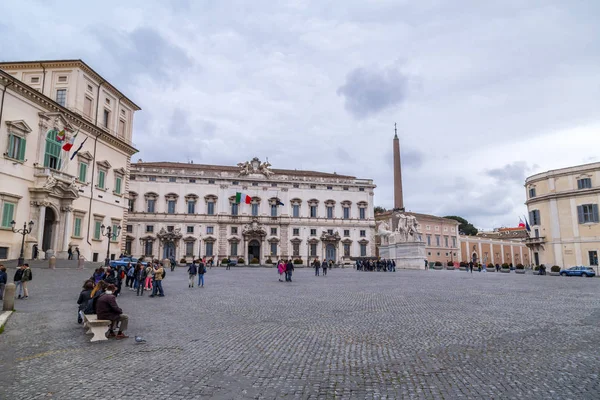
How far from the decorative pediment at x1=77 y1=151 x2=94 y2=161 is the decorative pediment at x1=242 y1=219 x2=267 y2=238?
A: 89.4ft

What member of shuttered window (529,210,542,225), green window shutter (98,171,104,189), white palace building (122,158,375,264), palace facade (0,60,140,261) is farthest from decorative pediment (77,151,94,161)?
shuttered window (529,210,542,225)

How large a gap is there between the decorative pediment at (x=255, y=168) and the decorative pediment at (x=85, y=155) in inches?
1112

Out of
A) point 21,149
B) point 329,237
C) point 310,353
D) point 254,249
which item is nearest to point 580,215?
point 329,237

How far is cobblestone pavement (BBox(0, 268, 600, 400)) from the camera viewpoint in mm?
5098

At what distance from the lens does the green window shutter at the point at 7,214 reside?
2328cm

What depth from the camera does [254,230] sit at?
55.7m

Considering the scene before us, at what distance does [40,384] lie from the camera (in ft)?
17.6

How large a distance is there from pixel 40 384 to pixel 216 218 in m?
51.5

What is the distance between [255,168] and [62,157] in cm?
3249

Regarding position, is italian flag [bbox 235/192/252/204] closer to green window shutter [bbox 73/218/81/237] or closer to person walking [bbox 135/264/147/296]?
green window shutter [bbox 73/218/81/237]

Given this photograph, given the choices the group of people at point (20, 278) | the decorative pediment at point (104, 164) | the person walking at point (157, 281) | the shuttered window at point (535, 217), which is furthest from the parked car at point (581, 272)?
the decorative pediment at point (104, 164)

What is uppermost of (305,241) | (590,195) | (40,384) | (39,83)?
(39,83)

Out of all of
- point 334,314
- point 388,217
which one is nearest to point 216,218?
point 388,217

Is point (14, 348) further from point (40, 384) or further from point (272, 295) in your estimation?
point (272, 295)
